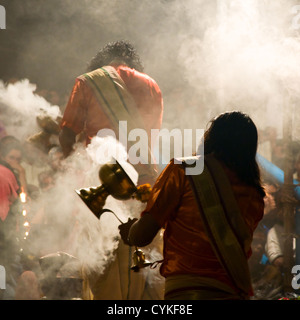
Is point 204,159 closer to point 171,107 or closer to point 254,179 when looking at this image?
point 254,179

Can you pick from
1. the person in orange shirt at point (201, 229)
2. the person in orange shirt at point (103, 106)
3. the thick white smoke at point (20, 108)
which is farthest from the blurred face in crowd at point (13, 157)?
the person in orange shirt at point (201, 229)

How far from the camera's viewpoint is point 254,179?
7.41 ft

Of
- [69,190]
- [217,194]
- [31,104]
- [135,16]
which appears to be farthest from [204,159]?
[135,16]

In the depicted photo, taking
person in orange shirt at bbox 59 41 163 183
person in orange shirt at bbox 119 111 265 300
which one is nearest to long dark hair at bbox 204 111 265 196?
person in orange shirt at bbox 119 111 265 300

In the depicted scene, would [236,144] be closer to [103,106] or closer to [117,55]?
[103,106]

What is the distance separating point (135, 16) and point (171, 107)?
0.95 metres

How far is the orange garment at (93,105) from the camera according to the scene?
344 cm

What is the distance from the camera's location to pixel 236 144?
87.9 inches

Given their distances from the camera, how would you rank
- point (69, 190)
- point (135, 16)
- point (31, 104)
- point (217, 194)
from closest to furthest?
point (217, 194) → point (69, 190) → point (31, 104) → point (135, 16)

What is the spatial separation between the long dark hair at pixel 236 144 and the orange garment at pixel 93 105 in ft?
4.27

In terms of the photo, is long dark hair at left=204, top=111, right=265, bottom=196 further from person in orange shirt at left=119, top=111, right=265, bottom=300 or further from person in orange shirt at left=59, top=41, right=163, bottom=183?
person in orange shirt at left=59, top=41, right=163, bottom=183

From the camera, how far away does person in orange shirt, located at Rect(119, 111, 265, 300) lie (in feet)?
6.93

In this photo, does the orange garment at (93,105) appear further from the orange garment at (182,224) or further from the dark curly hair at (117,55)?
the orange garment at (182,224)

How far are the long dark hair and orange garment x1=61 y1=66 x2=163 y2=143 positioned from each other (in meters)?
Result: 1.30
